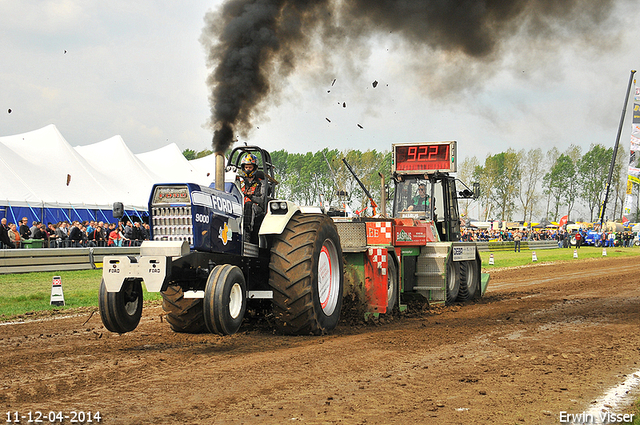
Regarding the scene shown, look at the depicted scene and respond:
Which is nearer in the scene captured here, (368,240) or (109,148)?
(368,240)

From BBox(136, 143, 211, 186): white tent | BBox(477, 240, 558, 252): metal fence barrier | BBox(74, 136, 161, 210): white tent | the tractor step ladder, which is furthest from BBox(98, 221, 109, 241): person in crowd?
BBox(477, 240, 558, 252): metal fence barrier

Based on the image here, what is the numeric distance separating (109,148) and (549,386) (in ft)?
92.1

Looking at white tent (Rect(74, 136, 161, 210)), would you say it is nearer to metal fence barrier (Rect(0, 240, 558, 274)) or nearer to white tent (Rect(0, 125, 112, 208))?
white tent (Rect(0, 125, 112, 208))

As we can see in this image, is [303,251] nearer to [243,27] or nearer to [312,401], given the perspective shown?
[312,401]

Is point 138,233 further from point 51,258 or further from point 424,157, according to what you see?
point 51,258

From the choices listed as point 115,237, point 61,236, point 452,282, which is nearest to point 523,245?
point 115,237

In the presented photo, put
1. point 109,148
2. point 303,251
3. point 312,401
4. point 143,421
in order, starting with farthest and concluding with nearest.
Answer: point 109,148, point 303,251, point 312,401, point 143,421

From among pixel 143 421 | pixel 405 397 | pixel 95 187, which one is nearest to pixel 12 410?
pixel 143 421

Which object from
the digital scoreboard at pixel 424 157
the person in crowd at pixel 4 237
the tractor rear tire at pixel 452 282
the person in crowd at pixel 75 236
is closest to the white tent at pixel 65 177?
the person in crowd at pixel 75 236

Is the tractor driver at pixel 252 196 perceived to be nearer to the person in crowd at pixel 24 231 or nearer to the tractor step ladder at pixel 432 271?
the tractor step ladder at pixel 432 271

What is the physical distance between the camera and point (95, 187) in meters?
25.6

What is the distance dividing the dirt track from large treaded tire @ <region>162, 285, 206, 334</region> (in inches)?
7.4

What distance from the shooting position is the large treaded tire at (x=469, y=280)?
1304cm

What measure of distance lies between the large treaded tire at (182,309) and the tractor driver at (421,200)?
6.59m
